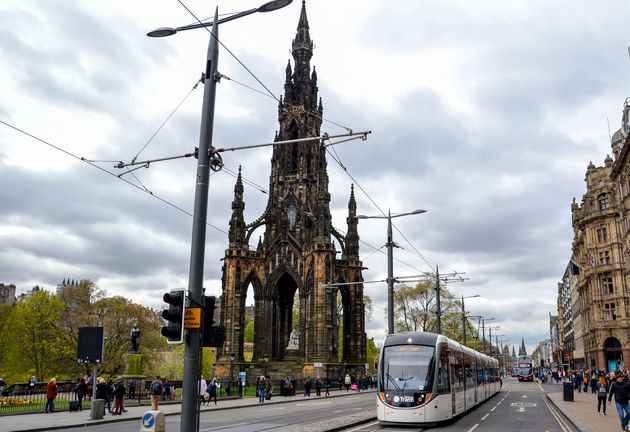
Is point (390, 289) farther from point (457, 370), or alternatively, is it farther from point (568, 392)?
point (568, 392)

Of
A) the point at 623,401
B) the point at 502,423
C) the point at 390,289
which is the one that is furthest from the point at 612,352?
the point at 623,401

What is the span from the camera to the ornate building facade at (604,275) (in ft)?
176

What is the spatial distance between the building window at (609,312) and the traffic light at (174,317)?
186ft

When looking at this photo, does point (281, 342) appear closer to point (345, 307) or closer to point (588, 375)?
point (345, 307)

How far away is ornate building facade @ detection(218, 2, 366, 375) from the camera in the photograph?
50.8 m

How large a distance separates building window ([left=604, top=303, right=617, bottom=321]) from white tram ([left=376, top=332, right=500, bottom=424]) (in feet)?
144

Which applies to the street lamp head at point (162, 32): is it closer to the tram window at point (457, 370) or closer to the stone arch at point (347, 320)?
the tram window at point (457, 370)

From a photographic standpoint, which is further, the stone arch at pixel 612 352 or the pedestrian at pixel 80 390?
the stone arch at pixel 612 352

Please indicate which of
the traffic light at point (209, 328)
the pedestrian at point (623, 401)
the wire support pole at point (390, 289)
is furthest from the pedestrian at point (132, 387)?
the pedestrian at point (623, 401)

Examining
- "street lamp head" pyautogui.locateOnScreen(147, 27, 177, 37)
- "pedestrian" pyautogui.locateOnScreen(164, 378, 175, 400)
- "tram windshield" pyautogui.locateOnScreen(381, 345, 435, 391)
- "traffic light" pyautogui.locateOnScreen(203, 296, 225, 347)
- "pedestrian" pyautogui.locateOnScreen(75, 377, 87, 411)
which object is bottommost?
"pedestrian" pyautogui.locateOnScreen(164, 378, 175, 400)

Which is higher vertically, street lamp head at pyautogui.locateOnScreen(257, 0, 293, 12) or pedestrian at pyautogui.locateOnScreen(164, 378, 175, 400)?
street lamp head at pyautogui.locateOnScreen(257, 0, 293, 12)

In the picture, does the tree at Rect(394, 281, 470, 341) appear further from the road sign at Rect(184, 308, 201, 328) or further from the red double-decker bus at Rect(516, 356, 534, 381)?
the road sign at Rect(184, 308, 201, 328)

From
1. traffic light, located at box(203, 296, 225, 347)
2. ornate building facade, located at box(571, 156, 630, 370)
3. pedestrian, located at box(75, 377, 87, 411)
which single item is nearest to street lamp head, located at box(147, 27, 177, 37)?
traffic light, located at box(203, 296, 225, 347)

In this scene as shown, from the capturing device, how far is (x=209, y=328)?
9469 millimetres
